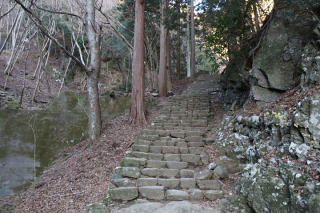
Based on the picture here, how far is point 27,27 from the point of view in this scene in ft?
45.8

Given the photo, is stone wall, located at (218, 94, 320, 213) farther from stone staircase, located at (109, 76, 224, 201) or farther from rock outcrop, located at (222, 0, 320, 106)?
rock outcrop, located at (222, 0, 320, 106)

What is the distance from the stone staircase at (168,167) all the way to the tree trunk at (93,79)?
5.94 feet

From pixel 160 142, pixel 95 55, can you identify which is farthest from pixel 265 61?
pixel 95 55

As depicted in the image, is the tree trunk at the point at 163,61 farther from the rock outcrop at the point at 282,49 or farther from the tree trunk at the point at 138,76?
the rock outcrop at the point at 282,49

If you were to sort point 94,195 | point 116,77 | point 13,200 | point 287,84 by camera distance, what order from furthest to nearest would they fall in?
1. point 116,77
2. point 287,84
3. point 13,200
4. point 94,195

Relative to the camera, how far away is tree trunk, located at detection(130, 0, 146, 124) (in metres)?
8.38

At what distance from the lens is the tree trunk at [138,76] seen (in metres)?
8.38

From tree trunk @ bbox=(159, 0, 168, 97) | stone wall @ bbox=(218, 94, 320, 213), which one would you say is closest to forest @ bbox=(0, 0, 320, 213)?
stone wall @ bbox=(218, 94, 320, 213)

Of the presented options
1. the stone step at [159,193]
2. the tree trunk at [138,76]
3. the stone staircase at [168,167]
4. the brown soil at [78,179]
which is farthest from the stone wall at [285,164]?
the tree trunk at [138,76]

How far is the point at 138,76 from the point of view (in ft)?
28.0

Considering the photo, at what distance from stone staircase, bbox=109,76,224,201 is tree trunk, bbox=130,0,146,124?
0.83 m

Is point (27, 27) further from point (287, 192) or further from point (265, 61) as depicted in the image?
point (287, 192)

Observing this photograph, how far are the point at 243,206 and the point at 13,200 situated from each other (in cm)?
522

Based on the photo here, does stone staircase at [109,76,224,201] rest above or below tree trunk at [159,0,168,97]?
below
